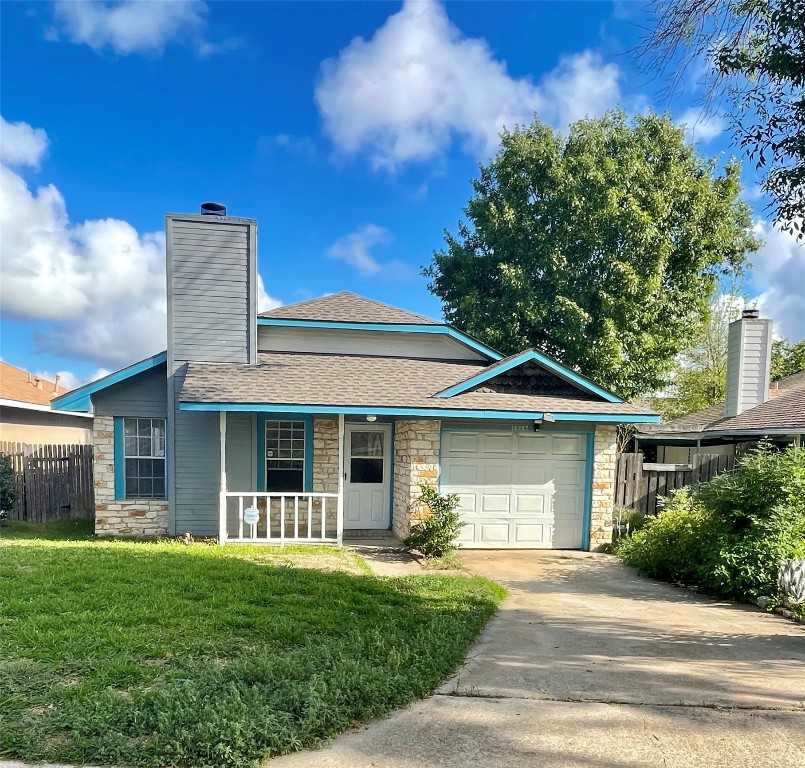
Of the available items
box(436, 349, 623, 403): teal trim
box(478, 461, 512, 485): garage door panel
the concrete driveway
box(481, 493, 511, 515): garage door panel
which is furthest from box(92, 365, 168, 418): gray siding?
the concrete driveway

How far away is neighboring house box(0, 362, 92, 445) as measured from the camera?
1535 centimetres

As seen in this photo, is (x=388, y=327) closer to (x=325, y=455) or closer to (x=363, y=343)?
(x=363, y=343)

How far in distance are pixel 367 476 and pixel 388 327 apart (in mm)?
3124

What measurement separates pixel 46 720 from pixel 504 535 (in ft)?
24.3

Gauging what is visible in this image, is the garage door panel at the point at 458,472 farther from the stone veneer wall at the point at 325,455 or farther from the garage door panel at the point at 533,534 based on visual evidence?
the stone veneer wall at the point at 325,455

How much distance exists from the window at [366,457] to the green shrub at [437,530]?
191 centimetres

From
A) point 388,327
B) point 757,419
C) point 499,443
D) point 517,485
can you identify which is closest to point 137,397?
point 388,327

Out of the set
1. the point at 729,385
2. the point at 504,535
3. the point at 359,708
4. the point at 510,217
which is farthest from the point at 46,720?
the point at 510,217

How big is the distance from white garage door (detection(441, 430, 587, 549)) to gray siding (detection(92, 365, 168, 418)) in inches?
213

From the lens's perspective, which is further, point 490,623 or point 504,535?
point 504,535

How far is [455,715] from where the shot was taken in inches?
133

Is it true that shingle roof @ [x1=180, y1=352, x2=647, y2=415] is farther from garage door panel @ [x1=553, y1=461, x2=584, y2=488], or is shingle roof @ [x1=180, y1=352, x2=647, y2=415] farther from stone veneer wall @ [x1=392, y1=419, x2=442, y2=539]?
garage door panel @ [x1=553, y1=461, x2=584, y2=488]

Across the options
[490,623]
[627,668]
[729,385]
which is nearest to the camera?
[627,668]

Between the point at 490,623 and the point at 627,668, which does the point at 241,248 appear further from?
the point at 627,668
